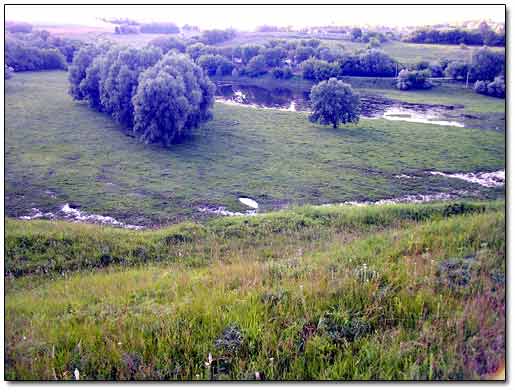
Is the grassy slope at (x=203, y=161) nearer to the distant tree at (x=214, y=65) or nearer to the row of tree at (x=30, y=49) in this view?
the row of tree at (x=30, y=49)

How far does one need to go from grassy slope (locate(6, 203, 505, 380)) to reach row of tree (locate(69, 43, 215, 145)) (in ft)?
47.9

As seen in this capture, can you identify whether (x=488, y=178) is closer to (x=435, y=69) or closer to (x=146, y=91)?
(x=435, y=69)

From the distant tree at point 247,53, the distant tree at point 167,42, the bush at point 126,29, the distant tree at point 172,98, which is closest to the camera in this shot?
the bush at point 126,29

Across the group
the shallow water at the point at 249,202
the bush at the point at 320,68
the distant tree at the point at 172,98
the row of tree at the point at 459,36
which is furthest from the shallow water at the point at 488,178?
the distant tree at the point at 172,98

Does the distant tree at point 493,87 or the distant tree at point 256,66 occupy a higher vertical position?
the distant tree at point 256,66

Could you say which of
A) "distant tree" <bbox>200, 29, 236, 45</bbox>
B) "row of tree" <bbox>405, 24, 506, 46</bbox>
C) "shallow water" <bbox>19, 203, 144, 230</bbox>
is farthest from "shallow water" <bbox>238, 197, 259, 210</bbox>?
"row of tree" <bbox>405, 24, 506, 46</bbox>

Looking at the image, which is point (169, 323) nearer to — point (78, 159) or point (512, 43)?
point (512, 43)

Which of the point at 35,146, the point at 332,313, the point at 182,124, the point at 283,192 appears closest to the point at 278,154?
the point at 283,192

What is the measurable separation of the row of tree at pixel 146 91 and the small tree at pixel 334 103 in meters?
5.26

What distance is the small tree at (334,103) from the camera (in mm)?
15742

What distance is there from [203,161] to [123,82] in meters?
8.47

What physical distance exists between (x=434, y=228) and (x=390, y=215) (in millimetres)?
3210

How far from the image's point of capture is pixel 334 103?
18422 millimetres

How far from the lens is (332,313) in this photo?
4090 mm
